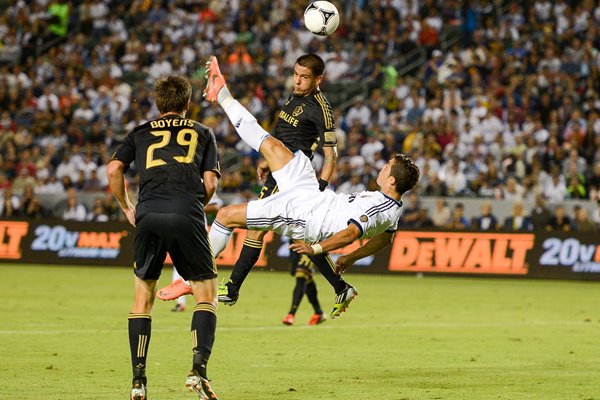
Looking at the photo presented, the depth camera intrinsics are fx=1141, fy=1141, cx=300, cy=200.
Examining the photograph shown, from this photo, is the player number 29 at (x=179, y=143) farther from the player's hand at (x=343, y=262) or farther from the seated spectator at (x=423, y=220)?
the seated spectator at (x=423, y=220)

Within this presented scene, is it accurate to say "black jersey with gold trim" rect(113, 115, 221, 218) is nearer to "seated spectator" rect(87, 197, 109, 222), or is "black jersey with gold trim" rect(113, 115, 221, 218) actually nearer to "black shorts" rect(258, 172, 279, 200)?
"black shorts" rect(258, 172, 279, 200)

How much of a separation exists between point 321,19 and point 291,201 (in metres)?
2.91

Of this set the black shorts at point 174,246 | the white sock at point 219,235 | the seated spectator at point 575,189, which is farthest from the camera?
the seated spectator at point 575,189

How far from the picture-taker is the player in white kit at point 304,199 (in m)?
10.1

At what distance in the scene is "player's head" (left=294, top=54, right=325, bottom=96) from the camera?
37.9 ft

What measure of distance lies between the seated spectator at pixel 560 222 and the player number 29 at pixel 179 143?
17.7 meters

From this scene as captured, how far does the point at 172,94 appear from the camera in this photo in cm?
916

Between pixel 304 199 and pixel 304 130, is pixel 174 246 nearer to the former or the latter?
pixel 304 199

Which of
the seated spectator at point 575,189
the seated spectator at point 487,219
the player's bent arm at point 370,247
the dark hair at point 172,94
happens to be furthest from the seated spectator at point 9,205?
the dark hair at point 172,94

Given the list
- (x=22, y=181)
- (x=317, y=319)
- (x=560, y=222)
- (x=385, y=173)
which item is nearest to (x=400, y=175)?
(x=385, y=173)

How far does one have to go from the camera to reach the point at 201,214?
911cm

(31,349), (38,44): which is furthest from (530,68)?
(31,349)

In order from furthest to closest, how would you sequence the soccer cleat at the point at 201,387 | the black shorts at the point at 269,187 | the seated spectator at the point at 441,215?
the seated spectator at the point at 441,215
the black shorts at the point at 269,187
the soccer cleat at the point at 201,387

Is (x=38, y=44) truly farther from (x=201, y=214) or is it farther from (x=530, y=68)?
(x=201, y=214)
